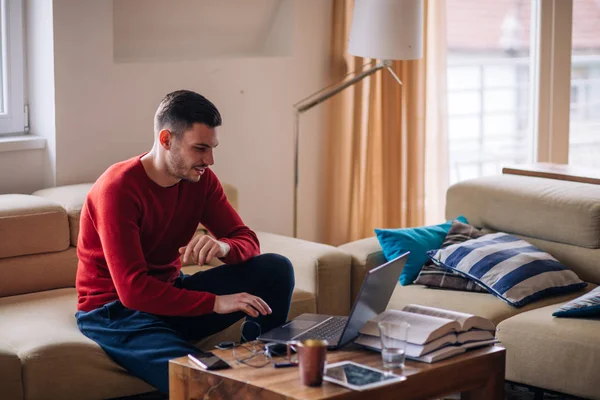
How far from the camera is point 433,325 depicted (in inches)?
97.3

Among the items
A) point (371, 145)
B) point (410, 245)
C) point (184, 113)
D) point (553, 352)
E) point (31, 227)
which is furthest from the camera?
point (371, 145)

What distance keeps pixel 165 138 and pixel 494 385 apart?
3.83ft

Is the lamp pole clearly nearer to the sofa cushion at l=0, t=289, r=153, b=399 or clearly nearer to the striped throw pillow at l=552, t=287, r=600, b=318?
the striped throw pillow at l=552, t=287, r=600, b=318

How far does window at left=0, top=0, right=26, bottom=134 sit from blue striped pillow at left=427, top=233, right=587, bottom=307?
177 cm

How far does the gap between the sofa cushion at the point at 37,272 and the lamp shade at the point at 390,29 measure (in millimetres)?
1524

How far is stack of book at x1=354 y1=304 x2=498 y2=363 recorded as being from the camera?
7.93 feet

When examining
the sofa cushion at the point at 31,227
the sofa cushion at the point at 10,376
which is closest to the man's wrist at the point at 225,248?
the sofa cushion at the point at 10,376

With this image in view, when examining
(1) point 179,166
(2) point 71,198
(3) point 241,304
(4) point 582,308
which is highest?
(1) point 179,166

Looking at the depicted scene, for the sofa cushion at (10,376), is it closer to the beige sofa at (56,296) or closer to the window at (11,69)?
the beige sofa at (56,296)

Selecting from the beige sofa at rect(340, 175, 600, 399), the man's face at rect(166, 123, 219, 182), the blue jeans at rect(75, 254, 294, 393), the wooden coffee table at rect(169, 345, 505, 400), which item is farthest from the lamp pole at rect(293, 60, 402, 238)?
the wooden coffee table at rect(169, 345, 505, 400)

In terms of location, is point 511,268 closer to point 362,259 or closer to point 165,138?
point 362,259

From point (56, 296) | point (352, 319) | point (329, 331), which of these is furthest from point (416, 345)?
point (56, 296)

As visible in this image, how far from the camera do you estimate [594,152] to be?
582cm

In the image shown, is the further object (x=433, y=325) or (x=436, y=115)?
(x=436, y=115)
